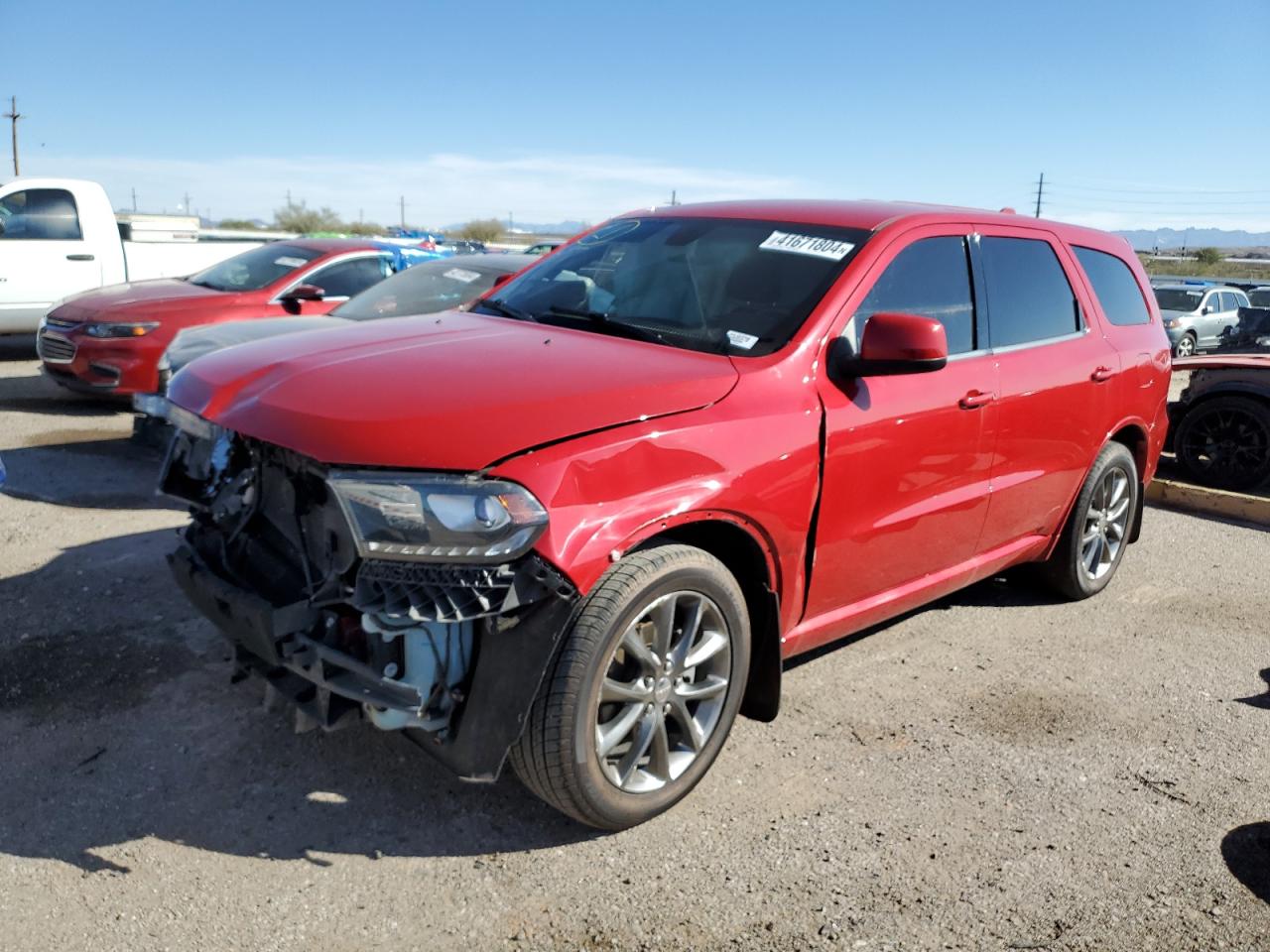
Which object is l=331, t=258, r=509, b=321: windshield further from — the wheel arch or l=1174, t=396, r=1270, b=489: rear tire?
l=1174, t=396, r=1270, b=489: rear tire

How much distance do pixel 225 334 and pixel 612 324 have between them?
12.8ft

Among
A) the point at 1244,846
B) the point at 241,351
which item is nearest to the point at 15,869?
the point at 241,351

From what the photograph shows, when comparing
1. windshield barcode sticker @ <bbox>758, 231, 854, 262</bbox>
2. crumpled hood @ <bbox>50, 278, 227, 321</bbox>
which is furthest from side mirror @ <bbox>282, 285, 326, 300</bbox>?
windshield barcode sticker @ <bbox>758, 231, 854, 262</bbox>

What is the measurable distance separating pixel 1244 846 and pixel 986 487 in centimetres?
152

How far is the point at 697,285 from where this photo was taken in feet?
12.3

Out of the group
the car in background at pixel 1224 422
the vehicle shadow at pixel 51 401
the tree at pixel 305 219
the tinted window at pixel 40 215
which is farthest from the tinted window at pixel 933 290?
the tree at pixel 305 219

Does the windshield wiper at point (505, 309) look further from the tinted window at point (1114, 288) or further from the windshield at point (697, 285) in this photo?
the tinted window at point (1114, 288)

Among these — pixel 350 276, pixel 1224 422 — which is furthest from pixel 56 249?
pixel 1224 422

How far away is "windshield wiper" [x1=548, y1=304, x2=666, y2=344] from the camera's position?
3.51 meters

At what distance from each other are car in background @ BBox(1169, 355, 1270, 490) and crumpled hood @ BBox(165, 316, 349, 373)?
20.5 feet

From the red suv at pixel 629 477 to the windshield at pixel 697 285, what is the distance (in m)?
0.01

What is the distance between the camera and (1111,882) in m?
2.90

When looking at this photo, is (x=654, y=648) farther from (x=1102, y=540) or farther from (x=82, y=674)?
(x=1102, y=540)

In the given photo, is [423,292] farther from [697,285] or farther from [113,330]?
[697,285]
